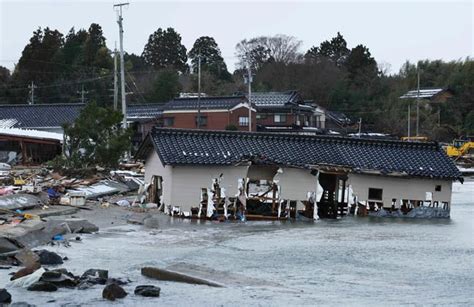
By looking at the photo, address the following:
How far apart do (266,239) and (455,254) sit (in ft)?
16.3

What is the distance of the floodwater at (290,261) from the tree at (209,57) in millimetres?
55758

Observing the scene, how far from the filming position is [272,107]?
201ft

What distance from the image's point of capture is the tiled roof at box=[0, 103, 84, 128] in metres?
50.4

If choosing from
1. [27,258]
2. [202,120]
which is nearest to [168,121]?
[202,120]

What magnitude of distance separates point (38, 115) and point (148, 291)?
40184 millimetres

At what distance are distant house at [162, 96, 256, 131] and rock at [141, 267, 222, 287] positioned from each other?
40658mm

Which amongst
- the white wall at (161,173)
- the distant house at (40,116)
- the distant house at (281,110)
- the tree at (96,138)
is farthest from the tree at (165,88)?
the white wall at (161,173)

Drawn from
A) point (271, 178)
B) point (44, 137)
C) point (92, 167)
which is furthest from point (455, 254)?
point (44, 137)

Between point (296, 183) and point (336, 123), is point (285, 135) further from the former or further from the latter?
point (336, 123)

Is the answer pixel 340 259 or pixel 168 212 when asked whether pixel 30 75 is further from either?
pixel 340 259

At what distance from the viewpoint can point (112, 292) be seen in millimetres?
12664

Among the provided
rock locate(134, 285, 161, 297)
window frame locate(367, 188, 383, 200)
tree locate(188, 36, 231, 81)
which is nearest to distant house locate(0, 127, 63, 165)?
window frame locate(367, 188, 383, 200)

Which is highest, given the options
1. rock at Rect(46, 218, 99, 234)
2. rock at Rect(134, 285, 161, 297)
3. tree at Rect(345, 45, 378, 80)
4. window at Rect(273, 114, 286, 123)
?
tree at Rect(345, 45, 378, 80)

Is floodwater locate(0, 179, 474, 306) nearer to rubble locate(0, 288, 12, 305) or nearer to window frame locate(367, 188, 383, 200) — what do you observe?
rubble locate(0, 288, 12, 305)
